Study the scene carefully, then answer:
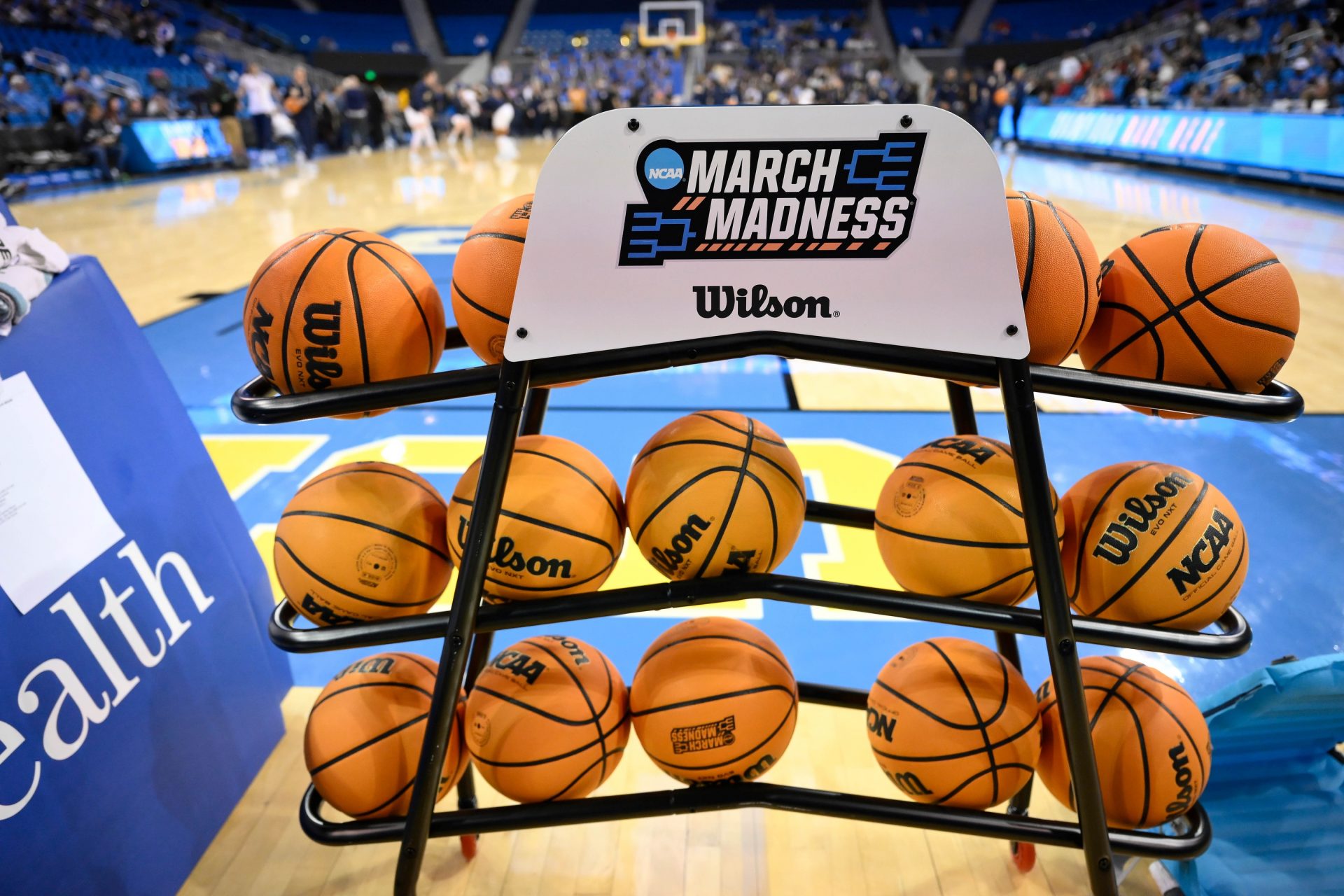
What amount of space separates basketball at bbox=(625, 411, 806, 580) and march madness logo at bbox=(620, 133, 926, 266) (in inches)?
12.6

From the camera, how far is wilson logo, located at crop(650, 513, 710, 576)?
4.03 feet

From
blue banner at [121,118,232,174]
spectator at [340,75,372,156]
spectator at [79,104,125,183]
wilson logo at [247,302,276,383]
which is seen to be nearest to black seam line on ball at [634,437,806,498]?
wilson logo at [247,302,276,383]

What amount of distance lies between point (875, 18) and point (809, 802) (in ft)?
120

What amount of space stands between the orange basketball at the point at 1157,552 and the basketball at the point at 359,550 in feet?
3.53

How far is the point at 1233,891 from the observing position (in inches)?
60.2

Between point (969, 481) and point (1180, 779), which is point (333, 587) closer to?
point (969, 481)

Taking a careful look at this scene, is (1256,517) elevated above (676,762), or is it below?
below

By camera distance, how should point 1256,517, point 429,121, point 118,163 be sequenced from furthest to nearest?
point 429,121
point 118,163
point 1256,517

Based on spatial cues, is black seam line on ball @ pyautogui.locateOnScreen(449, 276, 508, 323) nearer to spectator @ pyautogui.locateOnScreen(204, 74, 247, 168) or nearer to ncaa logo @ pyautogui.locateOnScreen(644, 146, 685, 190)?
ncaa logo @ pyautogui.locateOnScreen(644, 146, 685, 190)

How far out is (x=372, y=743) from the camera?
4.68 feet

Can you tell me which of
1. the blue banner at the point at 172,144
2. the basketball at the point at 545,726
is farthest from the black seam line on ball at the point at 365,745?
the blue banner at the point at 172,144

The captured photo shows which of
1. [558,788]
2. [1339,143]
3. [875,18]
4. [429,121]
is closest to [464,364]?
[558,788]

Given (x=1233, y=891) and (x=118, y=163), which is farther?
(x=118, y=163)

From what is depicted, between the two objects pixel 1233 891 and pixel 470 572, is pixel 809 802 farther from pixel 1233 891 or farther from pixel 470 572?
pixel 1233 891
